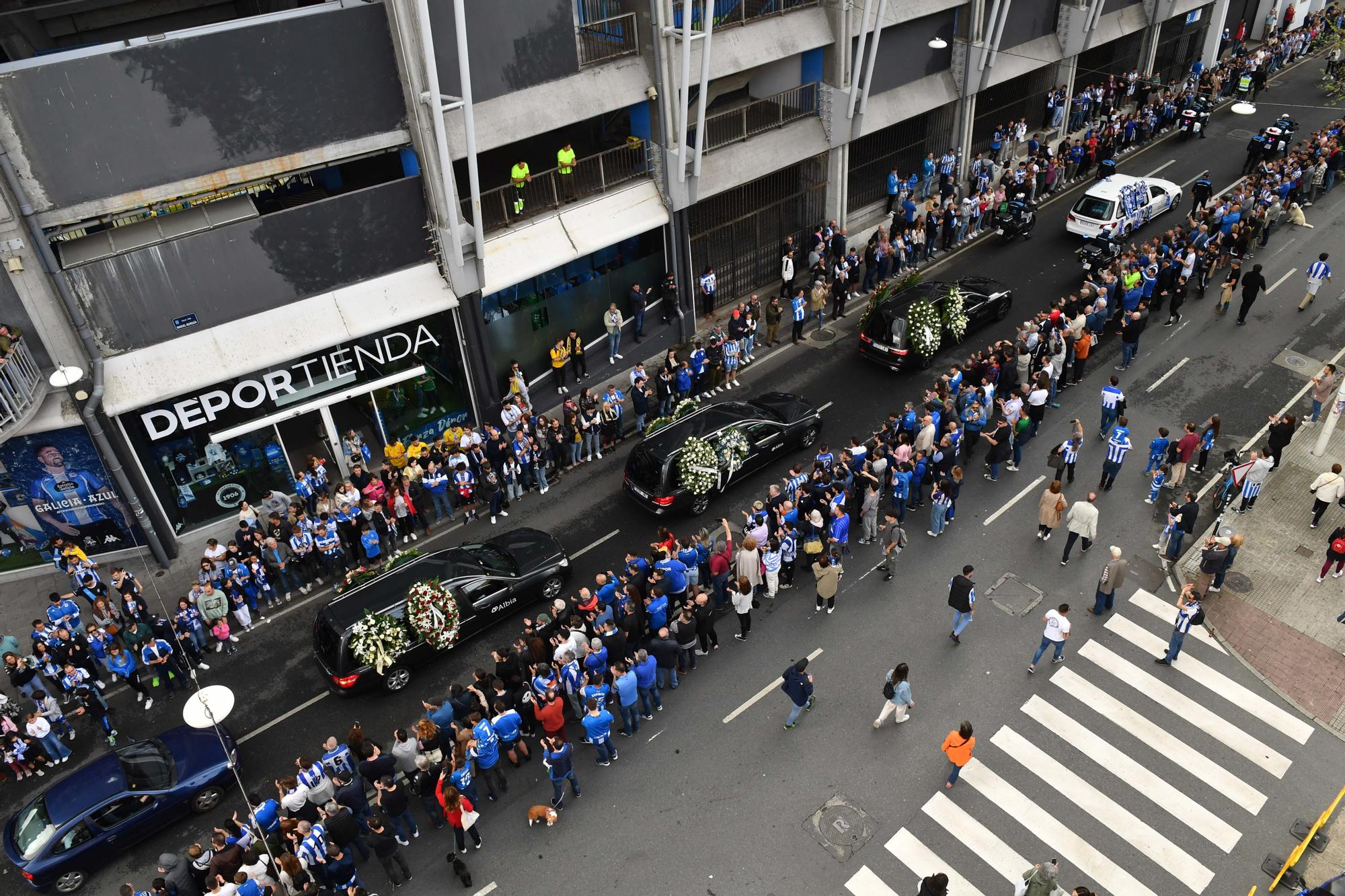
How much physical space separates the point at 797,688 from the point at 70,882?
10.6 m

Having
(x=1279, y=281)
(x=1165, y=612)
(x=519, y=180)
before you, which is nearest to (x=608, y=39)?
(x=519, y=180)

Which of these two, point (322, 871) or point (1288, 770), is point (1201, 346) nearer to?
point (1288, 770)

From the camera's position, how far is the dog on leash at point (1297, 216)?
2806 cm

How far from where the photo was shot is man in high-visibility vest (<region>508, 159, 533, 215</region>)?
20.8 metres

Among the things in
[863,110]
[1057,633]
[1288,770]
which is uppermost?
[863,110]

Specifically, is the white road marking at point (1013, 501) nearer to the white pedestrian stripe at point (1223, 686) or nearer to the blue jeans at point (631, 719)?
the white pedestrian stripe at point (1223, 686)

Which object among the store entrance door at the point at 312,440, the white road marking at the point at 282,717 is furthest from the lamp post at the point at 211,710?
the store entrance door at the point at 312,440

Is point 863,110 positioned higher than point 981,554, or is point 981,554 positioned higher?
point 863,110

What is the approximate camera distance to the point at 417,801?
14.3 metres

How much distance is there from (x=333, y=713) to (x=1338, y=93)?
39.5 meters

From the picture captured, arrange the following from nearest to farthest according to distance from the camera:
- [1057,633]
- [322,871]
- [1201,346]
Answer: [322,871] < [1057,633] < [1201,346]

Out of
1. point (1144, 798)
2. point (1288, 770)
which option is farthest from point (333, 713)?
point (1288, 770)

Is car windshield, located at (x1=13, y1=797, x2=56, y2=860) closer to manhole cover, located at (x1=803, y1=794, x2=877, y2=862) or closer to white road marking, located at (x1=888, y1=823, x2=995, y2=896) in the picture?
manhole cover, located at (x1=803, y1=794, x2=877, y2=862)

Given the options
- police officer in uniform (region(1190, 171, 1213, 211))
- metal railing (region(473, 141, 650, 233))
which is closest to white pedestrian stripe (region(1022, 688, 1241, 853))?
metal railing (region(473, 141, 650, 233))
